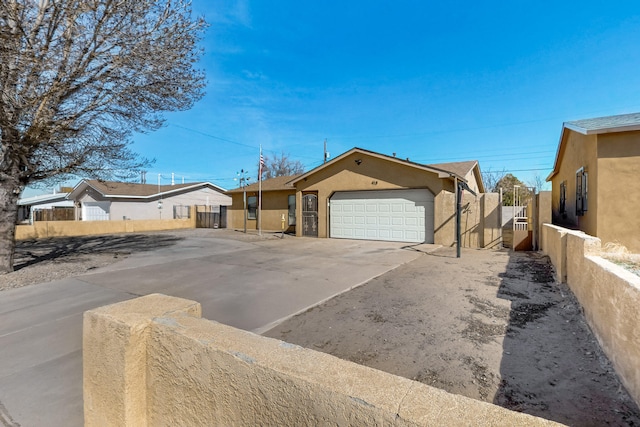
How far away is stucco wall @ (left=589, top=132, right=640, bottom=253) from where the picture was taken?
24.2 feet

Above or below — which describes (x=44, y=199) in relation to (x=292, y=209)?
above

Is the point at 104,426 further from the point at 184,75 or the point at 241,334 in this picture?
the point at 184,75

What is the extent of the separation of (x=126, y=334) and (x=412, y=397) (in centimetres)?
153

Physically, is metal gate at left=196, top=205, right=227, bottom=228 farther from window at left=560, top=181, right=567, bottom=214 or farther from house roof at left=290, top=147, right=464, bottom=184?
window at left=560, top=181, right=567, bottom=214

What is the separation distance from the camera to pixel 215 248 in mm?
12609

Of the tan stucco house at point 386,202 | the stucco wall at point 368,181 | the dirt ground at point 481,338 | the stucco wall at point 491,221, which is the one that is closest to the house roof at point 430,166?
the tan stucco house at point 386,202

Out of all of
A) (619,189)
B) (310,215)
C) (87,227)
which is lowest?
(87,227)

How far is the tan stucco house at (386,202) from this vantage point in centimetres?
1269

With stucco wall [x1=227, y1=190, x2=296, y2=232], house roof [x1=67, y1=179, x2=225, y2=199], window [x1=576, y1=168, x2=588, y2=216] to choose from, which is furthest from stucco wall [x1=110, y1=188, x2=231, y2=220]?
window [x1=576, y1=168, x2=588, y2=216]

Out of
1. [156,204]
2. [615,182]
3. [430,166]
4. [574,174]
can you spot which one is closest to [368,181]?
[430,166]

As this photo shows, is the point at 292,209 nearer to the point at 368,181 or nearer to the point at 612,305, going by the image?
the point at 368,181

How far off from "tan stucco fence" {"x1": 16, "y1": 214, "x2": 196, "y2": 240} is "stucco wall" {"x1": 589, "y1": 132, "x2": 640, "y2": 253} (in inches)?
950

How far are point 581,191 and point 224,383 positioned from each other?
38.2 ft

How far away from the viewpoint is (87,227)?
20016 millimetres
